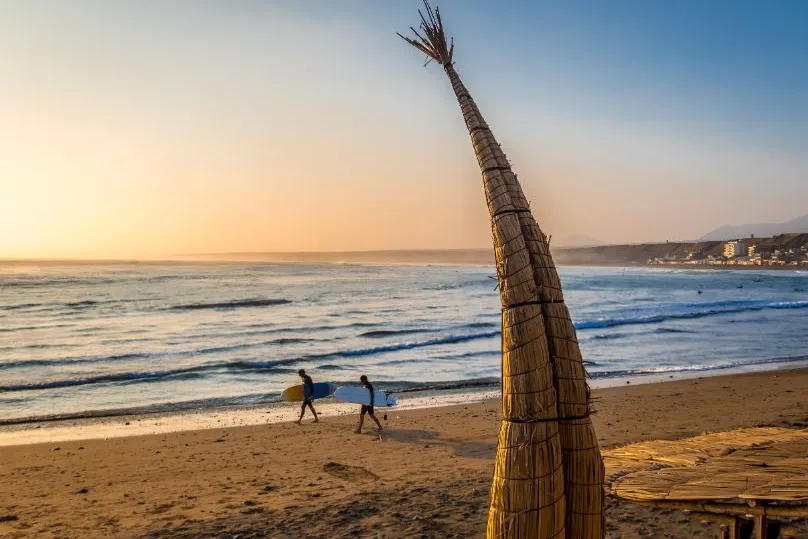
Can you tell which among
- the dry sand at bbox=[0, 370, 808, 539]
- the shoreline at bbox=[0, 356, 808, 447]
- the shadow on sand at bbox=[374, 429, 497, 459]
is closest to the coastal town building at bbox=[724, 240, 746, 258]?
the shoreline at bbox=[0, 356, 808, 447]

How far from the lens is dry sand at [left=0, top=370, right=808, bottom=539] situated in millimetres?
7859

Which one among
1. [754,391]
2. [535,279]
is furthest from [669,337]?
[535,279]

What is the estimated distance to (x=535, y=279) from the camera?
9.48 ft

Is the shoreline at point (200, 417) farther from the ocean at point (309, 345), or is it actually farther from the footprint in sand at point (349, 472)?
the footprint in sand at point (349, 472)

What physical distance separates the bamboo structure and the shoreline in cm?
1304

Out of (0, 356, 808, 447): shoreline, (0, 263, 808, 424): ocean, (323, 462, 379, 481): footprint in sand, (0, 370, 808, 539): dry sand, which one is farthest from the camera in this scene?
(0, 263, 808, 424): ocean

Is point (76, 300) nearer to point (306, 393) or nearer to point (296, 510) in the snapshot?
point (306, 393)

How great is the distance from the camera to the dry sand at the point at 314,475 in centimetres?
786

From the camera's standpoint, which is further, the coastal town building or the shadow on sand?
the coastal town building

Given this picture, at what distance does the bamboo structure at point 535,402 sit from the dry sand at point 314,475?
4940 millimetres

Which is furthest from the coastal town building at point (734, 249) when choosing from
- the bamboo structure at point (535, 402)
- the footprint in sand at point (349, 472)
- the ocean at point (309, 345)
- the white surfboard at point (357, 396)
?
the bamboo structure at point (535, 402)

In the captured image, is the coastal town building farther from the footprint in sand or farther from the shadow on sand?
the footprint in sand

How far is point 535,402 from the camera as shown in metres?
2.67

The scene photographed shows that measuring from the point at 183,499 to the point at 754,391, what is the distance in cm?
1431
